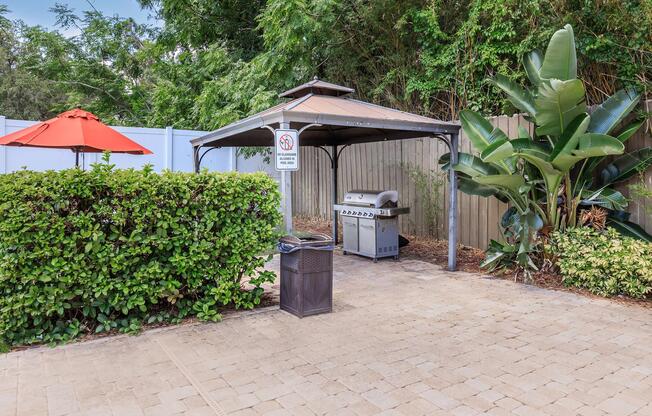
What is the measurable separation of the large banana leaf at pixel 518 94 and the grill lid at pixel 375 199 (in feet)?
7.46

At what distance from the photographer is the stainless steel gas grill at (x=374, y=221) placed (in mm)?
7070

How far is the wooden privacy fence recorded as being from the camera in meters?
6.80

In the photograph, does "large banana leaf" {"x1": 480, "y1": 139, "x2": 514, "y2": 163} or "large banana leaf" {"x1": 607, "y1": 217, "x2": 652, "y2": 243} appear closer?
"large banana leaf" {"x1": 480, "y1": 139, "x2": 514, "y2": 163}

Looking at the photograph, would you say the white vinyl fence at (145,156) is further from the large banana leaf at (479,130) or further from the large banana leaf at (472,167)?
the large banana leaf at (479,130)

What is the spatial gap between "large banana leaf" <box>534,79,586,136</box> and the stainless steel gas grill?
→ 7.91 ft

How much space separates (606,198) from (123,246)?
534 cm

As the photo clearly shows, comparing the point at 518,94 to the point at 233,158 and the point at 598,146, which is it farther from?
the point at 233,158

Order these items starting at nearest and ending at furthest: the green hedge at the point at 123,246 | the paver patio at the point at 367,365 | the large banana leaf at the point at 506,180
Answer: the paver patio at the point at 367,365, the green hedge at the point at 123,246, the large banana leaf at the point at 506,180

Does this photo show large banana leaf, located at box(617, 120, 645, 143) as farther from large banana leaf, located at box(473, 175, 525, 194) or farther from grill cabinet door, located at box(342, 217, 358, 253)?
grill cabinet door, located at box(342, 217, 358, 253)

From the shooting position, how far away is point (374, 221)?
7105 millimetres

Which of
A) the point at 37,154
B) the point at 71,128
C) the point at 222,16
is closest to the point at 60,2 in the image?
the point at 222,16

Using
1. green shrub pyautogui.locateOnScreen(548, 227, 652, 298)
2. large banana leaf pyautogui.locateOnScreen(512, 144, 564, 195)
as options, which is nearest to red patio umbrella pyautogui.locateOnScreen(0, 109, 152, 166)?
large banana leaf pyautogui.locateOnScreen(512, 144, 564, 195)

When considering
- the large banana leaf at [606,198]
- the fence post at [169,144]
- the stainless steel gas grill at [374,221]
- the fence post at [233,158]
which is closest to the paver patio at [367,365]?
the large banana leaf at [606,198]

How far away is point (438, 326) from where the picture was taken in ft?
13.9
